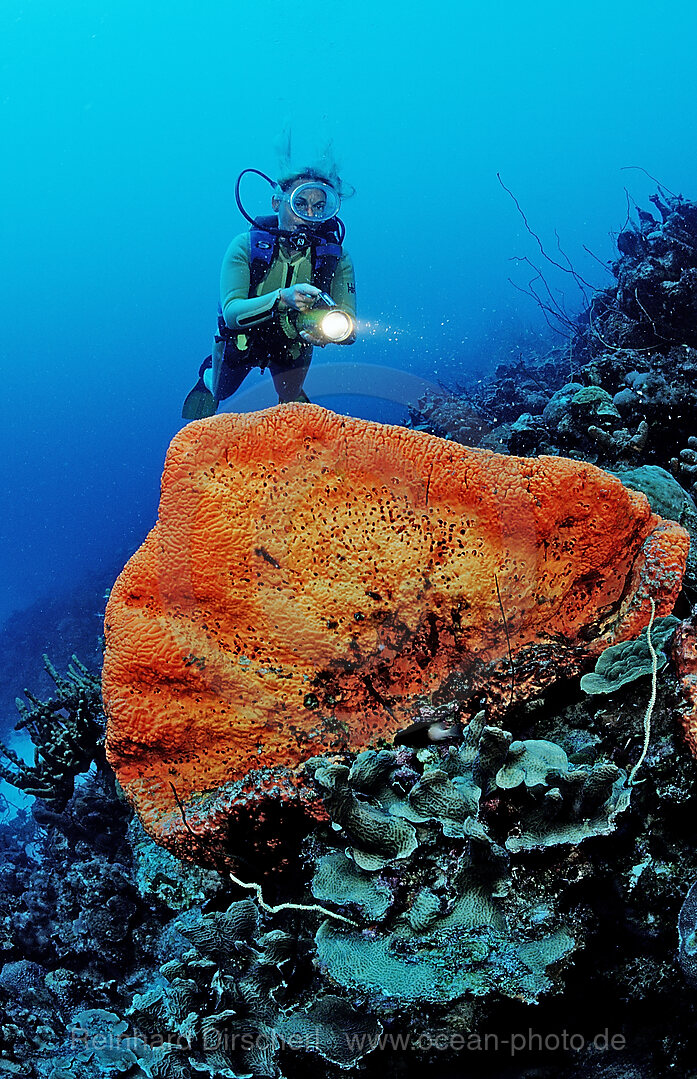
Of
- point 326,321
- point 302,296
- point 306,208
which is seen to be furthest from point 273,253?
point 326,321

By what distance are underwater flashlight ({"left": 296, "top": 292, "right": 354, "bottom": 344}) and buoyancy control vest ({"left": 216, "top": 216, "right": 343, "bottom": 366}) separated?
94cm

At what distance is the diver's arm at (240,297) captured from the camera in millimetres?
4168

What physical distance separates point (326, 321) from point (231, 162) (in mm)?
95602

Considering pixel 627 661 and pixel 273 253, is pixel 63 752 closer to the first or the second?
pixel 627 661

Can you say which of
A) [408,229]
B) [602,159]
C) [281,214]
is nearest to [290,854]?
[281,214]

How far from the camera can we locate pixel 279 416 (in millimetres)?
1976

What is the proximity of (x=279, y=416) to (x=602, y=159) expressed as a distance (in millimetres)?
110643

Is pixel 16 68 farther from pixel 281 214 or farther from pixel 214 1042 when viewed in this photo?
pixel 214 1042

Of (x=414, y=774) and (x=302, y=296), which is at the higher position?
(x=302, y=296)

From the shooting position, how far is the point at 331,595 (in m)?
1.90

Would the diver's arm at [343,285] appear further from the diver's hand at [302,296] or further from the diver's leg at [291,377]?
the diver's hand at [302,296]

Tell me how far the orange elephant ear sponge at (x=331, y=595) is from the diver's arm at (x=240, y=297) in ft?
8.29

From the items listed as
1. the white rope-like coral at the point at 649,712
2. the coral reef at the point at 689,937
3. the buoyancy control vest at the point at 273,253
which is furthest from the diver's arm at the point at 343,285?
the coral reef at the point at 689,937

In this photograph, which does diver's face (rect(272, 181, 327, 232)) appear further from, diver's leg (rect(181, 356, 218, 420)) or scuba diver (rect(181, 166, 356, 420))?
diver's leg (rect(181, 356, 218, 420))
